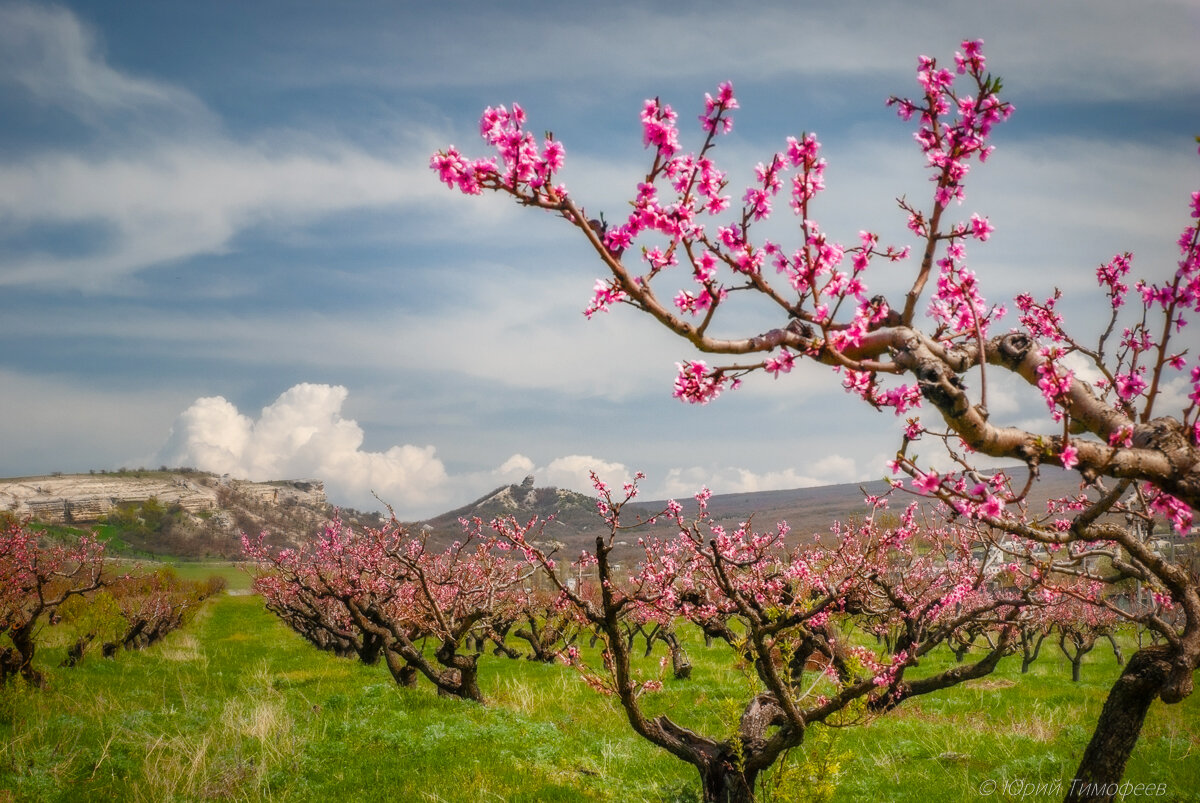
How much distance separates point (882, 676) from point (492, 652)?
27.5 m

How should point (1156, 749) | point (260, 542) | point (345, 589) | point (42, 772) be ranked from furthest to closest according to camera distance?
point (260, 542) < point (345, 589) < point (1156, 749) < point (42, 772)

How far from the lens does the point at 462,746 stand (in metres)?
11.6

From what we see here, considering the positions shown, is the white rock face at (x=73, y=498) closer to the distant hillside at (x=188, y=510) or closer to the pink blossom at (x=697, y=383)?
the distant hillside at (x=188, y=510)

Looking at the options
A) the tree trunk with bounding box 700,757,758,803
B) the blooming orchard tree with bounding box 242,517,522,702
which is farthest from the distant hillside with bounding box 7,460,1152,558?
the tree trunk with bounding box 700,757,758,803

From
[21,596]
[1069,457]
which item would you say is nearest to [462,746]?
[1069,457]

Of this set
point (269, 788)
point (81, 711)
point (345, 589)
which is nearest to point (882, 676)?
point (269, 788)

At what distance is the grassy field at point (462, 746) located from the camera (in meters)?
9.48

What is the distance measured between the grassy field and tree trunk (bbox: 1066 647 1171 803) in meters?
2.43

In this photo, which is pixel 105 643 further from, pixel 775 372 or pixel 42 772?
pixel 775 372

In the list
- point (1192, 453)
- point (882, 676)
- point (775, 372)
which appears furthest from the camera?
point (882, 676)

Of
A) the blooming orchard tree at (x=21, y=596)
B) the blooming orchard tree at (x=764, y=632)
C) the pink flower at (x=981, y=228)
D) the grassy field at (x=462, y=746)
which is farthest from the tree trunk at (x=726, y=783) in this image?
the blooming orchard tree at (x=21, y=596)

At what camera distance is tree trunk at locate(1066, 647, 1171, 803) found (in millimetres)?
6691

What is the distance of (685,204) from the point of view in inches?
166

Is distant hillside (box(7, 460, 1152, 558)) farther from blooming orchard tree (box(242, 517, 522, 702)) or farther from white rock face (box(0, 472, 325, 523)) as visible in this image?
blooming orchard tree (box(242, 517, 522, 702))
